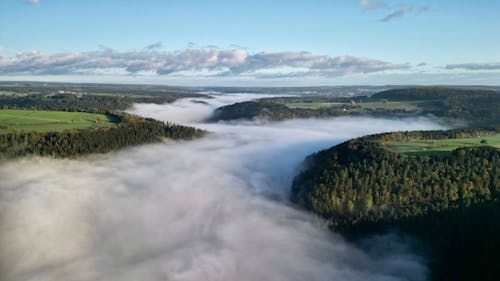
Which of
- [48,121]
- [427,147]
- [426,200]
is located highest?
[48,121]

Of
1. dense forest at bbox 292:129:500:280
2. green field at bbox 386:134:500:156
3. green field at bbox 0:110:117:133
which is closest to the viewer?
dense forest at bbox 292:129:500:280

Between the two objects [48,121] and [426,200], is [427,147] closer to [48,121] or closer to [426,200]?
[426,200]

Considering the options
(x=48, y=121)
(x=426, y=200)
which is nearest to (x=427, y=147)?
(x=426, y=200)

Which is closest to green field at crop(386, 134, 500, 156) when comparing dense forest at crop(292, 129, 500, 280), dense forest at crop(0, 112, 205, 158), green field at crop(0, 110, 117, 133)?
dense forest at crop(292, 129, 500, 280)

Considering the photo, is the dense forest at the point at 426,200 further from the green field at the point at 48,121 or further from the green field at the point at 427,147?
the green field at the point at 48,121

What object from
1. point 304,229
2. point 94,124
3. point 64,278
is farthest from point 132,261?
point 94,124

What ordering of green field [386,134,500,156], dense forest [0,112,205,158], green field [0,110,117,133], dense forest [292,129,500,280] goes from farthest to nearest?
green field [0,110,117,133] → dense forest [0,112,205,158] → green field [386,134,500,156] → dense forest [292,129,500,280]

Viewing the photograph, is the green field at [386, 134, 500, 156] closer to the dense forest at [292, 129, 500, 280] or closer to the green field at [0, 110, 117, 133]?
the dense forest at [292, 129, 500, 280]
